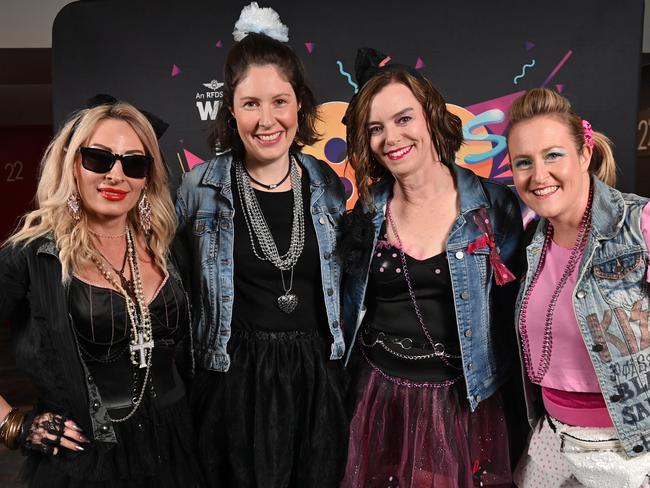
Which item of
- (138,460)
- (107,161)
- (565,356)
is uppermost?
(107,161)

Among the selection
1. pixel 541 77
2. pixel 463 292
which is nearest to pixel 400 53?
pixel 541 77

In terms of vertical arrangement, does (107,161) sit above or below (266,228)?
above

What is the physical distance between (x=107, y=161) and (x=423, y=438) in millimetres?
1503

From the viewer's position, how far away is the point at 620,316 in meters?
1.85

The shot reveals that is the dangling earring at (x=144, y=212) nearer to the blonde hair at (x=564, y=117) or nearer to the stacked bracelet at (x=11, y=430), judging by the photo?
the stacked bracelet at (x=11, y=430)

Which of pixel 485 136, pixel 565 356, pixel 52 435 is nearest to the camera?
pixel 52 435

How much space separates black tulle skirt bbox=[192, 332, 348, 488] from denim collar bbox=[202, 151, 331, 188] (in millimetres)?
621

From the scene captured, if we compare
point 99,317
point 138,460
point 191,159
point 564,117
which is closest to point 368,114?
point 564,117

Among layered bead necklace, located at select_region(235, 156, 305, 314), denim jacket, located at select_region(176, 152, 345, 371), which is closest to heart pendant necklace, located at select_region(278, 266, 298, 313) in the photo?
layered bead necklace, located at select_region(235, 156, 305, 314)

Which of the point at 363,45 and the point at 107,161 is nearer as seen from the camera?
the point at 107,161

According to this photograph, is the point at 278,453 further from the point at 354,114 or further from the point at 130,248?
the point at 354,114

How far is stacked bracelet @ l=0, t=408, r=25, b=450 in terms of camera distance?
1.86m

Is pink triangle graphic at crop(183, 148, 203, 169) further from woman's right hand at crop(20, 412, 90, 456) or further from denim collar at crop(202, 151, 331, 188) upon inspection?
woman's right hand at crop(20, 412, 90, 456)

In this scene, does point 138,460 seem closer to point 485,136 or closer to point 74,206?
point 74,206
